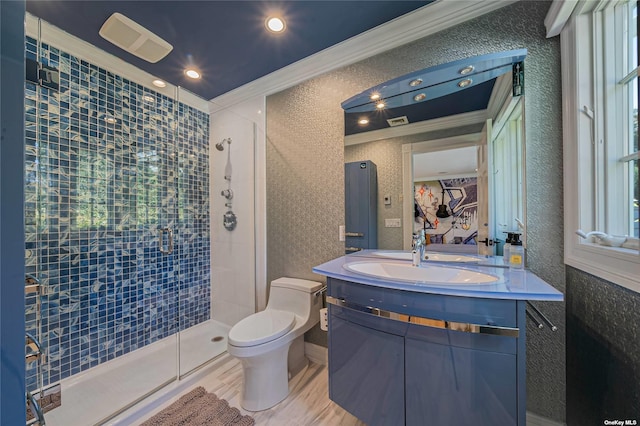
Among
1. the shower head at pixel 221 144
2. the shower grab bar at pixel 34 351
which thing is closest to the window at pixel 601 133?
the shower grab bar at pixel 34 351

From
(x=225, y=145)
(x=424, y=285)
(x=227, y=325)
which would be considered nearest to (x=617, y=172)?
(x=424, y=285)

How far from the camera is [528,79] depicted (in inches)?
49.1

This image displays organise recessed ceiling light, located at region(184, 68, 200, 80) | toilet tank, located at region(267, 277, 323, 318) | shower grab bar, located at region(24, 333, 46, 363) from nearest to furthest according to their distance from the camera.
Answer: shower grab bar, located at region(24, 333, 46, 363) → toilet tank, located at region(267, 277, 323, 318) → recessed ceiling light, located at region(184, 68, 200, 80)

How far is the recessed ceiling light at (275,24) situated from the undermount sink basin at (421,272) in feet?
5.14

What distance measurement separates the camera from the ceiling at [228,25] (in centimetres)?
139

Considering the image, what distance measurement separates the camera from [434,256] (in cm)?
145

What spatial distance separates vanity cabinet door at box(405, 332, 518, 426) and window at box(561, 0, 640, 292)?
1.78 feet

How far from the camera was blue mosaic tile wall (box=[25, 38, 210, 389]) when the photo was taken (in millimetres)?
1586

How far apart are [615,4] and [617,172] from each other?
2.27 feet

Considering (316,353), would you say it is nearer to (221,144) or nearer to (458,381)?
(458,381)

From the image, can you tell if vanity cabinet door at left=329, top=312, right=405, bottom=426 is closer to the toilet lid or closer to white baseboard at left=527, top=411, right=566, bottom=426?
the toilet lid

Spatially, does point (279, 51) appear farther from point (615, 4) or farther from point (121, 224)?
point (121, 224)

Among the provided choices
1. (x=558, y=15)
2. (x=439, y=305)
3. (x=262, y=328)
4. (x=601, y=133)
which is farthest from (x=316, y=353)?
(x=558, y=15)

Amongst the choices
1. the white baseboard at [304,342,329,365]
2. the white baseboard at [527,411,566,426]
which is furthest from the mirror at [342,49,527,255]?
the white baseboard at [304,342,329,365]
